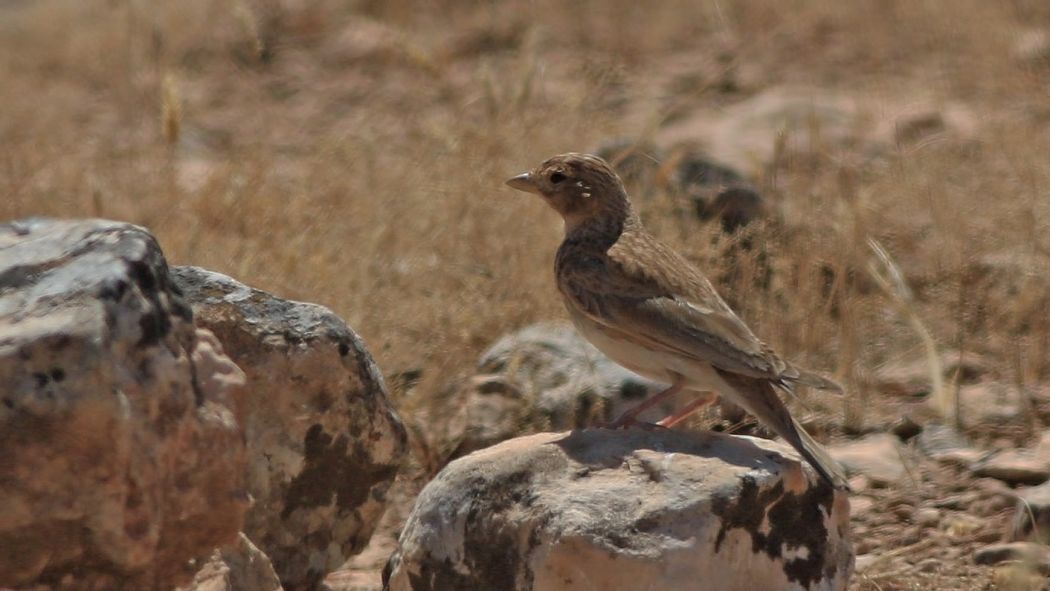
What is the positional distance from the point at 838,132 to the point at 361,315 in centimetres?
369


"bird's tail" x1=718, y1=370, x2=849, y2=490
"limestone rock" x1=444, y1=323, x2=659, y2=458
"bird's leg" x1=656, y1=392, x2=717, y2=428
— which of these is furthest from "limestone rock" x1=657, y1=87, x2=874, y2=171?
"bird's tail" x1=718, y1=370, x2=849, y2=490

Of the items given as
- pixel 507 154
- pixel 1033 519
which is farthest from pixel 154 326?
pixel 507 154

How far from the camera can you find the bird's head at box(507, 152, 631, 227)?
4.71 metres

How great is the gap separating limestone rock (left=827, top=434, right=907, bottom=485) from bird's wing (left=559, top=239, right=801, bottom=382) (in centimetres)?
112

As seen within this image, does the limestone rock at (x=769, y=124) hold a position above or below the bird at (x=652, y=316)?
below

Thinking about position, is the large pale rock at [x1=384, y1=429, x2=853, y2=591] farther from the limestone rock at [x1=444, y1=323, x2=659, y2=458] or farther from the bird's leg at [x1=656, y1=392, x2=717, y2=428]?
the limestone rock at [x1=444, y1=323, x2=659, y2=458]

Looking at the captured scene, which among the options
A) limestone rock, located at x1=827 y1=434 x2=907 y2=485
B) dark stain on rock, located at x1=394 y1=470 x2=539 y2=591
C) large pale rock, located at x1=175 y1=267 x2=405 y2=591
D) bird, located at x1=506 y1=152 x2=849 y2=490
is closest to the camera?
dark stain on rock, located at x1=394 y1=470 x2=539 y2=591

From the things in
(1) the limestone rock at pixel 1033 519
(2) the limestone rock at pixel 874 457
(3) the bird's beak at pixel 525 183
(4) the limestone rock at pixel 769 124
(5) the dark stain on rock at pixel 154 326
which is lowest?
(4) the limestone rock at pixel 769 124

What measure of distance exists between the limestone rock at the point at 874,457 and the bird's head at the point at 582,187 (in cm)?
115

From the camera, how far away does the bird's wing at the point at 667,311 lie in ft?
13.2

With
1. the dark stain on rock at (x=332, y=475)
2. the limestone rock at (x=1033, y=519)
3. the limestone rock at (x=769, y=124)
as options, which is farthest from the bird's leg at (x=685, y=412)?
the limestone rock at (x=769, y=124)

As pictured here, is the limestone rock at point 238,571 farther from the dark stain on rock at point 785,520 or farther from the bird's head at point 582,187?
the bird's head at point 582,187

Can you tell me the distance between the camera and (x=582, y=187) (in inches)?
186

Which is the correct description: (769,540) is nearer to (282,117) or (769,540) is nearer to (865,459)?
(865,459)
